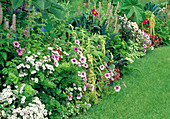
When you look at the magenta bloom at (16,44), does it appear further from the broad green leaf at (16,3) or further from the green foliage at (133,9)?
the green foliage at (133,9)

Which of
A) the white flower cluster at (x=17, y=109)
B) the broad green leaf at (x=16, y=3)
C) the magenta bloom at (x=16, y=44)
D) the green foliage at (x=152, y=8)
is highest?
the green foliage at (x=152, y=8)

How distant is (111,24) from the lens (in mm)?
5266

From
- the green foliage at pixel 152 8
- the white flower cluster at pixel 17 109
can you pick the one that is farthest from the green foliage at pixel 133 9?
the white flower cluster at pixel 17 109

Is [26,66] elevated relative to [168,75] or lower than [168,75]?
elevated

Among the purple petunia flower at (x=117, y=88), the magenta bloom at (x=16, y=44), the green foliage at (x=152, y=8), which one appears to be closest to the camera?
the magenta bloom at (x=16, y=44)

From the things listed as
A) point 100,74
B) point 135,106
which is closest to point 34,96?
point 100,74

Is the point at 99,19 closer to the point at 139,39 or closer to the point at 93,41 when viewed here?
the point at 93,41

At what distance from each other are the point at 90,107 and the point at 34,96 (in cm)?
101

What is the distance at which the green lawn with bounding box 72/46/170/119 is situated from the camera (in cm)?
355

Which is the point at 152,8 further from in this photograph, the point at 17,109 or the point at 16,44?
the point at 17,109

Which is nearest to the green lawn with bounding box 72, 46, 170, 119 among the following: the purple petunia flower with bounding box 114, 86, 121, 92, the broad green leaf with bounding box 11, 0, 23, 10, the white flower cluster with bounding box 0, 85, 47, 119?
the purple petunia flower with bounding box 114, 86, 121, 92

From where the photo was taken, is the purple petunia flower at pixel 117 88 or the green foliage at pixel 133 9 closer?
the purple petunia flower at pixel 117 88

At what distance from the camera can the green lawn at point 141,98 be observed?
355 centimetres

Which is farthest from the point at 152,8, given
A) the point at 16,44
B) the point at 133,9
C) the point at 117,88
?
the point at 16,44
